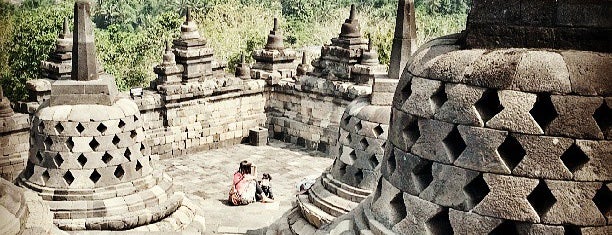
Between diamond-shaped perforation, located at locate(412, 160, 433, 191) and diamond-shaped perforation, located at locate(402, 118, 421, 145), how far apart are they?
0.50 ft

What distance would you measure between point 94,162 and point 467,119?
7417 millimetres

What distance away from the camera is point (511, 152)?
4059 mm

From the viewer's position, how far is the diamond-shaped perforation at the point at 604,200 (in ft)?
13.1

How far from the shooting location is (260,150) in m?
20.6

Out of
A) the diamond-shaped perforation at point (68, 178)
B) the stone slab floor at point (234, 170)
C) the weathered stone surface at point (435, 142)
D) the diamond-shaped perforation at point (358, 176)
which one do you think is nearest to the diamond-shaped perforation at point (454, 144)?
the weathered stone surface at point (435, 142)

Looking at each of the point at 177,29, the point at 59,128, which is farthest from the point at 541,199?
the point at 177,29

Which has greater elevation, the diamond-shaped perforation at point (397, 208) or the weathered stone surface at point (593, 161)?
the weathered stone surface at point (593, 161)

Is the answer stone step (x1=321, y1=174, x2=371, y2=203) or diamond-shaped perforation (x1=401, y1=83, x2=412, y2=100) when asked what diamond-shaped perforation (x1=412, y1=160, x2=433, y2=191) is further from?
stone step (x1=321, y1=174, x2=371, y2=203)

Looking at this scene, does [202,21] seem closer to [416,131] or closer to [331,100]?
[331,100]

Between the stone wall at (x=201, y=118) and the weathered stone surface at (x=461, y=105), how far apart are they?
14.7 metres

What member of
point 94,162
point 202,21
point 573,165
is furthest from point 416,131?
point 202,21

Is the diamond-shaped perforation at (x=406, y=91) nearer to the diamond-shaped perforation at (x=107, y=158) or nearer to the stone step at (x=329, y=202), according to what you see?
the stone step at (x=329, y=202)

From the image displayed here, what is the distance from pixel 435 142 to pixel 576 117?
78 centimetres

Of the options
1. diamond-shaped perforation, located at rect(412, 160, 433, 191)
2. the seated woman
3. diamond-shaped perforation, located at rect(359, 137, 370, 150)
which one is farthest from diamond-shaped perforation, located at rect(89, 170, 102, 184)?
diamond-shaped perforation, located at rect(412, 160, 433, 191)
